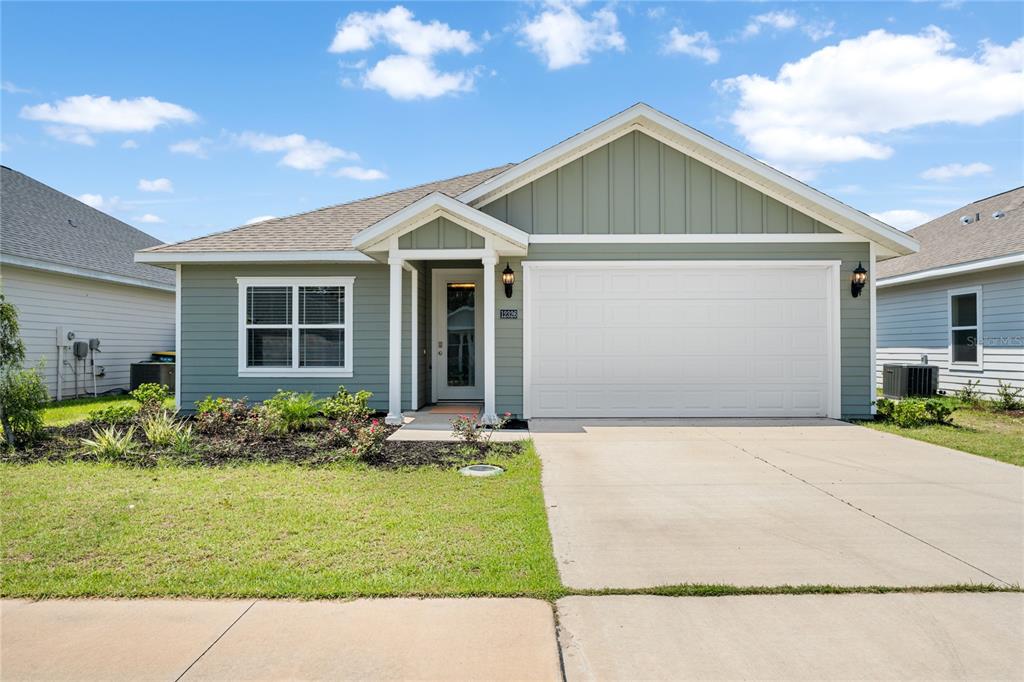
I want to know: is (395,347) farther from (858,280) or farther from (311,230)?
(858,280)

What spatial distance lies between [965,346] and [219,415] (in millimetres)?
15056

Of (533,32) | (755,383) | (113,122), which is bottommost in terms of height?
(755,383)

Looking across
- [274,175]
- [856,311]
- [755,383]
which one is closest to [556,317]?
[755,383]

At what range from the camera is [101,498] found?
502cm

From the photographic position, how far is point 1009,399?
11422mm

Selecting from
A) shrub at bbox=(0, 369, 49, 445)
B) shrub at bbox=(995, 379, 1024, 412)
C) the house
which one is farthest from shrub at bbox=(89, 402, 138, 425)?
shrub at bbox=(995, 379, 1024, 412)

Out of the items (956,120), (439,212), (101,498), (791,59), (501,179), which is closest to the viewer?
(101,498)

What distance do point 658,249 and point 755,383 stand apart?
2.79m

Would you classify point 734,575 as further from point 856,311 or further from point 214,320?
point 214,320

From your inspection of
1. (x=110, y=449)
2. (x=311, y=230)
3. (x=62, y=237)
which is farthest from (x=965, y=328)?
(x=62, y=237)

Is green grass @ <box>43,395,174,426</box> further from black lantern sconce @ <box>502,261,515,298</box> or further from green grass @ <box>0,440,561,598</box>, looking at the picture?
black lantern sconce @ <box>502,261,515,298</box>

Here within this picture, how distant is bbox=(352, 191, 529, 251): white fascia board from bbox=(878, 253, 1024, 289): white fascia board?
9.56 meters

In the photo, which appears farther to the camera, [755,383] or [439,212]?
[755,383]

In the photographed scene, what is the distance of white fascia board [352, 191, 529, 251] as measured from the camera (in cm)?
882
